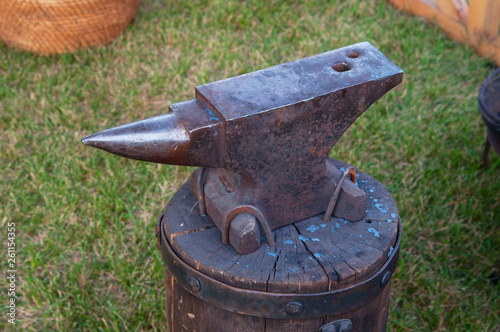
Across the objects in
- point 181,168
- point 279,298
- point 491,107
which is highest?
point 279,298

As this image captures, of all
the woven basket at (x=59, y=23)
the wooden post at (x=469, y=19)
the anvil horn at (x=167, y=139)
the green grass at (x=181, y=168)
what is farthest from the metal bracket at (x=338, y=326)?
the woven basket at (x=59, y=23)

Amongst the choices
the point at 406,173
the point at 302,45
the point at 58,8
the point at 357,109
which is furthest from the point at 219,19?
the point at 357,109

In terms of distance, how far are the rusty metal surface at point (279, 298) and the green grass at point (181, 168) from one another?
1.09 metres

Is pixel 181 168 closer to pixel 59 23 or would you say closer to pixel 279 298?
pixel 59 23

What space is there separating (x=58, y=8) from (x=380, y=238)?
3418mm

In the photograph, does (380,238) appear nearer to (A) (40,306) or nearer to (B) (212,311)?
(B) (212,311)

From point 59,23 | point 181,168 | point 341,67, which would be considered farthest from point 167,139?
point 59,23

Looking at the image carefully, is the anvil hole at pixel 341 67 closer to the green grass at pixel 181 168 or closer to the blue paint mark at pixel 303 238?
the blue paint mark at pixel 303 238

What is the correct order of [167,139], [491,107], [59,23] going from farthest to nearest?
[59,23], [491,107], [167,139]

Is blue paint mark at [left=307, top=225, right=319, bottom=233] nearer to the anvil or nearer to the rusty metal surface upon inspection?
the anvil

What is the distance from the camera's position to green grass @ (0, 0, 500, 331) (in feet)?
9.21

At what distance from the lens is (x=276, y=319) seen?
167cm

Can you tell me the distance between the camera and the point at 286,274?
1644 mm

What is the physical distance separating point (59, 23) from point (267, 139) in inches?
128
